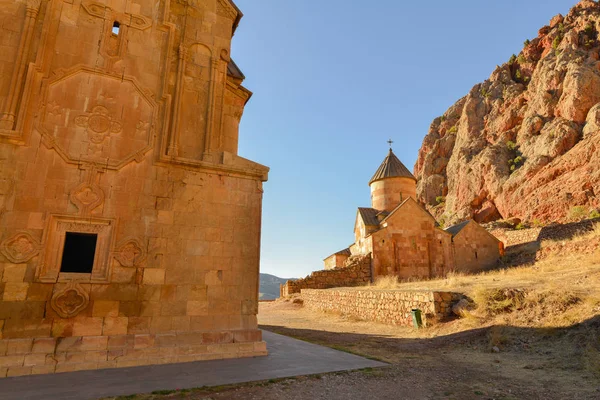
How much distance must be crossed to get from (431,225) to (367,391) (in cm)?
1956

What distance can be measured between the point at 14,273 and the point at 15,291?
31 cm

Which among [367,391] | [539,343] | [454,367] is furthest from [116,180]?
[539,343]

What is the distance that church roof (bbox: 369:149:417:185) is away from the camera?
27.0 m

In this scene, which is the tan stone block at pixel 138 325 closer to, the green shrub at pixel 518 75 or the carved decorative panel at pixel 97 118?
the carved decorative panel at pixel 97 118

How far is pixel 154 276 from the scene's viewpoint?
646cm

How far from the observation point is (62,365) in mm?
5395

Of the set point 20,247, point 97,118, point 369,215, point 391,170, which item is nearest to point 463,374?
point 20,247

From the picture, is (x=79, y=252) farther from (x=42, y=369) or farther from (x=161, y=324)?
(x=161, y=324)

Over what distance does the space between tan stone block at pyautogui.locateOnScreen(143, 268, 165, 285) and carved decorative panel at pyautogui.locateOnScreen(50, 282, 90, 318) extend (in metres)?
1.01

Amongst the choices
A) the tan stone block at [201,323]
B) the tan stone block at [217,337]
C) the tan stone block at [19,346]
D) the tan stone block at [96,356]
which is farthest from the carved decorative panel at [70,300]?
the tan stone block at [217,337]

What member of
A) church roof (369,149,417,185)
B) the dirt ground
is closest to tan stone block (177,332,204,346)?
the dirt ground

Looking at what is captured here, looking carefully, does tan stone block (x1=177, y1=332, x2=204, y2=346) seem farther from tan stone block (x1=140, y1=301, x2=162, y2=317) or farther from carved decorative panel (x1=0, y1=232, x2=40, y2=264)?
carved decorative panel (x1=0, y1=232, x2=40, y2=264)

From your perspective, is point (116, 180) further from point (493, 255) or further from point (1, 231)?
point (493, 255)

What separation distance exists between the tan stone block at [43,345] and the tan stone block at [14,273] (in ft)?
3.59
